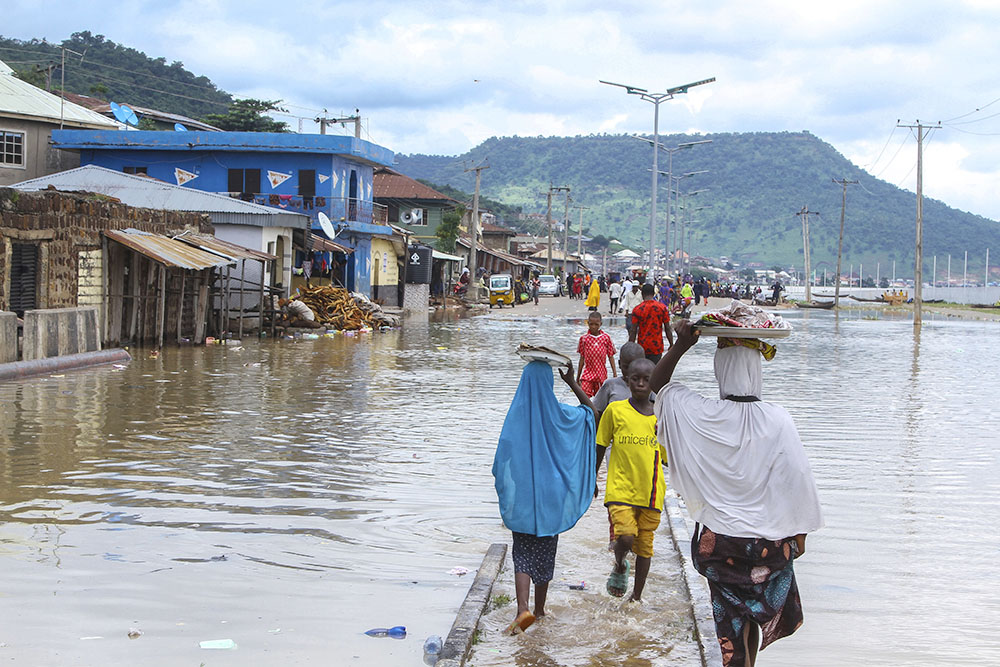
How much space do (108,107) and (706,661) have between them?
175ft

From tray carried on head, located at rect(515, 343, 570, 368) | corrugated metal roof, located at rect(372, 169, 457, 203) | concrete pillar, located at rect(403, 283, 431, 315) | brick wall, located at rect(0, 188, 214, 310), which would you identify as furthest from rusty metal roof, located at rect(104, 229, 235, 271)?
corrugated metal roof, located at rect(372, 169, 457, 203)

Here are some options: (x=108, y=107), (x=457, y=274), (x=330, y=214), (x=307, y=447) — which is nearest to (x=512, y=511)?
(x=307, y=447)

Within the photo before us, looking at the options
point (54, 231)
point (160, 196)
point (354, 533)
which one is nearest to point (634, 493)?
point (354, 533)

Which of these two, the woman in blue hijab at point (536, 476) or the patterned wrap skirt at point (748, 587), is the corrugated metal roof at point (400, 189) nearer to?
the woman in blue hijab at point (536, 476)

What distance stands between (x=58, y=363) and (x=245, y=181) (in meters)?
25.5

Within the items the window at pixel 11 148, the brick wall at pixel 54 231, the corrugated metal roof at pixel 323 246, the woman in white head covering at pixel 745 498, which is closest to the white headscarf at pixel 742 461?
the woman in white head covering at pixel 745 498

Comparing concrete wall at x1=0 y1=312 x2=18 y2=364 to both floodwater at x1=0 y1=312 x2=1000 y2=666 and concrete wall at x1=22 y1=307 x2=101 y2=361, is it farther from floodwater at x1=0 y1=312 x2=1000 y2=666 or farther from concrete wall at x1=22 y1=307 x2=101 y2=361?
floodwater at x1=0 y1=312 x2=1000 y2=666

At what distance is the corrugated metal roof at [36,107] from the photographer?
38.0 meters

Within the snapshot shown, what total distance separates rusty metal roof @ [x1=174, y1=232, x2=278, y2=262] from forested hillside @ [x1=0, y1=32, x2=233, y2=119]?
4100cm

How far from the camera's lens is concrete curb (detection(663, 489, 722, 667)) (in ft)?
17.3

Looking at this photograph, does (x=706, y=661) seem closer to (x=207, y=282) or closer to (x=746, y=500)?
(x=746, y=500)

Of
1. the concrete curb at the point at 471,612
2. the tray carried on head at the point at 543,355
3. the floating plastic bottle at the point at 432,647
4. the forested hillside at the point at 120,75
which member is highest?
the forested hillside at the point at 120,75

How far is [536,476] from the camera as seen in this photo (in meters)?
5.55

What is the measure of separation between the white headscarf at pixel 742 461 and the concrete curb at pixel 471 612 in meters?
1.37
